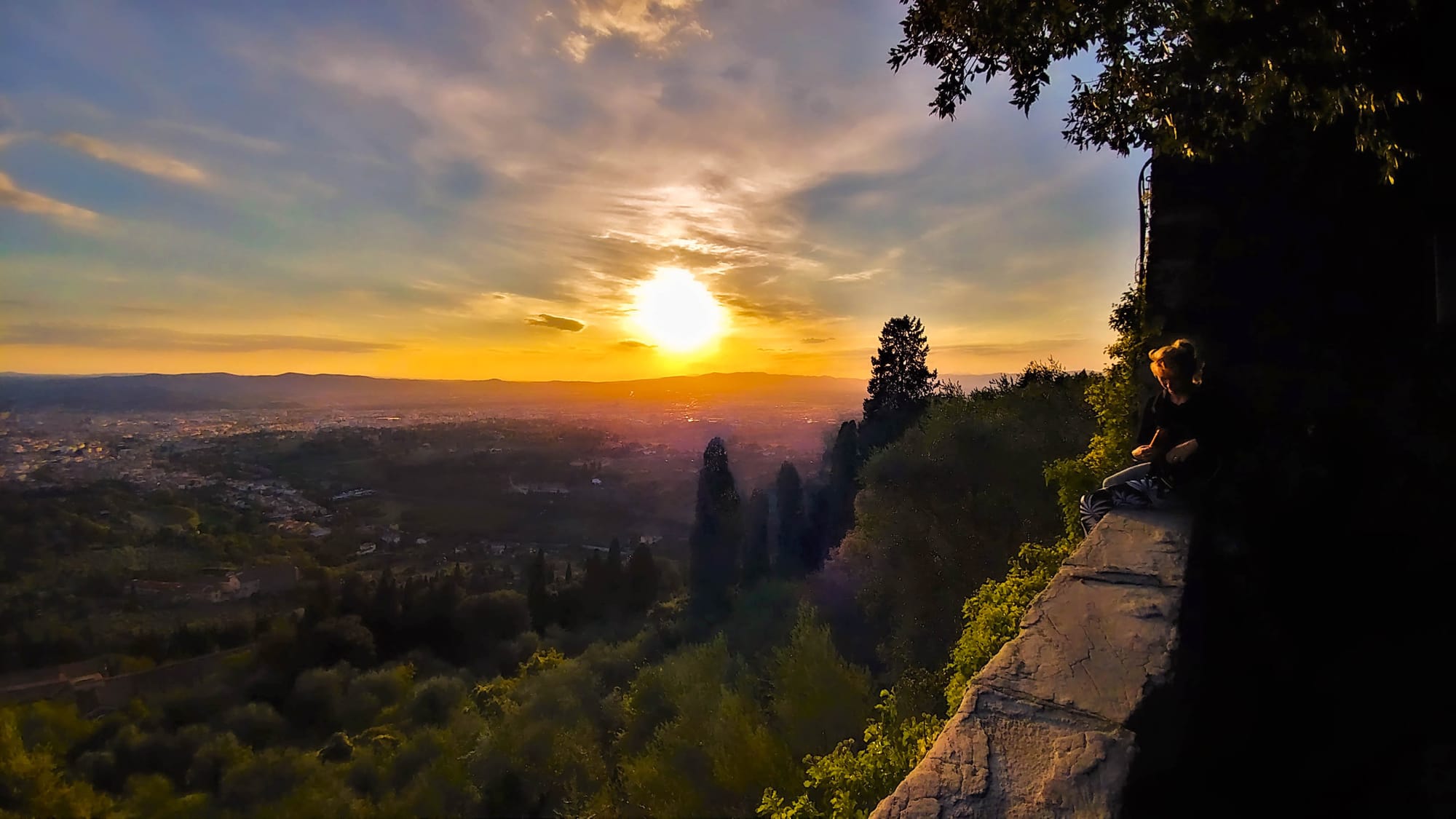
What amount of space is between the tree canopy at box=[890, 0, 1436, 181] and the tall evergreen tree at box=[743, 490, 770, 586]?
30959mm

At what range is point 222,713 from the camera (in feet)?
104

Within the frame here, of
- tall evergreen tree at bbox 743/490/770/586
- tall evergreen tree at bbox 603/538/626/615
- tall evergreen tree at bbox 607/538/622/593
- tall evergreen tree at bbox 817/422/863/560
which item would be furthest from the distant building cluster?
tall evergreen tree at bbox 817/422/863/560

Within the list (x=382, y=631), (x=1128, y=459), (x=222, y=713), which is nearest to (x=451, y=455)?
(x=382, y=631)

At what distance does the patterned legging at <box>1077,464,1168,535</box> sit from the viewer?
12.7 feet

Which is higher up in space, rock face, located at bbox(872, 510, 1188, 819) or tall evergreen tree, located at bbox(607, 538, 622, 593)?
rock face, located at bbox(872, 510, 1188, 819)

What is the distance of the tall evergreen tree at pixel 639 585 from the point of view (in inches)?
1688

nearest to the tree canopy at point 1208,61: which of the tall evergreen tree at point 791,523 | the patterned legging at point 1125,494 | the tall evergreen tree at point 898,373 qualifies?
the patterned legging at point 1125,494

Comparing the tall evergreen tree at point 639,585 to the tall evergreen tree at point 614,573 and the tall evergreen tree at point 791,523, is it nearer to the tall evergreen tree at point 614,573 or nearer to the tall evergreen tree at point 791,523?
the tall evergreen tree at point 614,573

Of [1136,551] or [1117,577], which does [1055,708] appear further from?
[1136,551]

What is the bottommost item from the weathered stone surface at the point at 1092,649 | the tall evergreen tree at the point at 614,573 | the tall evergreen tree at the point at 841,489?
the tall evergreen tree at the point at 614,573

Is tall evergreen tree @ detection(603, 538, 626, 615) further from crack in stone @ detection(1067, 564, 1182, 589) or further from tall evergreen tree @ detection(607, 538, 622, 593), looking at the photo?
crack in stone @ detection(1067, 564, 1182, 589)

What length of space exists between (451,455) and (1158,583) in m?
83.8

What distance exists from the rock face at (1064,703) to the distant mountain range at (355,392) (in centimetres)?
4534

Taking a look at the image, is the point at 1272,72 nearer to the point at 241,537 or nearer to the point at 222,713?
the point at 222,713
